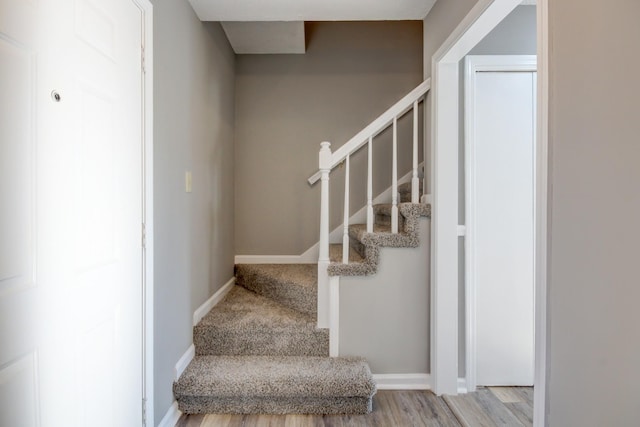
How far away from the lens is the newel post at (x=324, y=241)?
223 cm

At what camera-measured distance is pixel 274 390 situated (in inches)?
78.9

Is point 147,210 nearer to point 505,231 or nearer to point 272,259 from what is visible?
point 272,259

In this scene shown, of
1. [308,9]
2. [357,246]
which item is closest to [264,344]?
[357,246]

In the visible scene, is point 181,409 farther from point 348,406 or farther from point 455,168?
point 455,168

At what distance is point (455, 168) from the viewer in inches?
87.4

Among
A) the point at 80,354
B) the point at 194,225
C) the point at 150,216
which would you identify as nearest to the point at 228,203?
the point at 194,225

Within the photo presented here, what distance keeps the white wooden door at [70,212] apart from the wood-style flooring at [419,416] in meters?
0.66

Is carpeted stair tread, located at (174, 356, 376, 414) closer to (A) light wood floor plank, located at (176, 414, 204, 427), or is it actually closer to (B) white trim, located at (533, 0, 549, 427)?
(A) light wood floor plank, located at (176, 414, 204, 427)

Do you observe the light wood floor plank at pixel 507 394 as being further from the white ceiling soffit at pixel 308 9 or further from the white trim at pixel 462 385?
the white ceiling soffit at pixel 308 9

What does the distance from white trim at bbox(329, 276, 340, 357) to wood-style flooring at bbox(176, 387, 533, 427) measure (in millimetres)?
379

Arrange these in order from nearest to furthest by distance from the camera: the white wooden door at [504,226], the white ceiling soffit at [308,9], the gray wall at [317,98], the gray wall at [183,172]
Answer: the gray wall at [183,172] → the white ceiling soffit at [308,9] → the white wooden door at [504,226] → the gray wall at [317,98]

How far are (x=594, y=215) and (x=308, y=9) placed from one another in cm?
193

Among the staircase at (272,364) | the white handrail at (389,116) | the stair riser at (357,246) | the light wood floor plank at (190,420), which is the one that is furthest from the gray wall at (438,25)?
the light wood floor plank at (190,420)

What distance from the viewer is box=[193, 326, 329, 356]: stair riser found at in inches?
90.0
